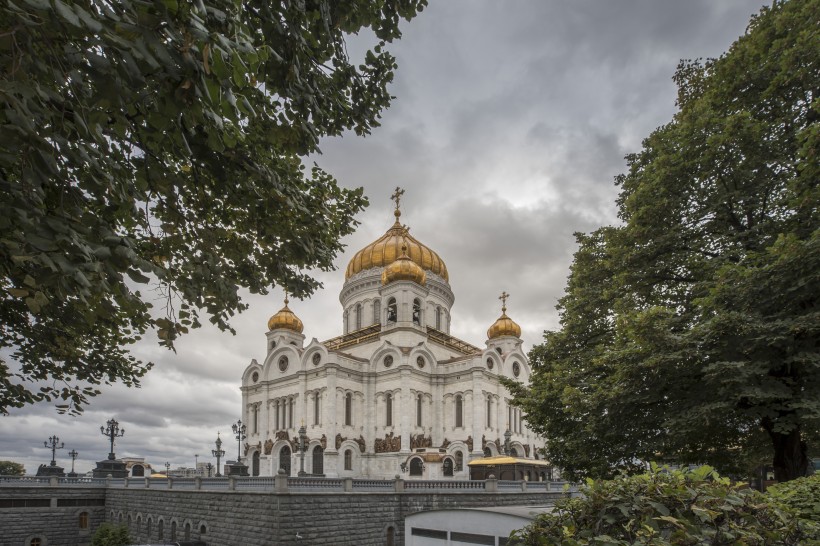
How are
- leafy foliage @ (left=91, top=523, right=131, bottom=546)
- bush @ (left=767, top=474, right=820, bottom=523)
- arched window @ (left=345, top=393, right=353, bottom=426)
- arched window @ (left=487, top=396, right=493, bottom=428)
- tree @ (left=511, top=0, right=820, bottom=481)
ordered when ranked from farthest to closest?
1. arched window @ (left=487, top=396, right=493, bottom=428)
2. arched window @ (left=345, top=393, right=353, bottom=426)
3. leafy foliage @ (left=91, top=523, right=131, bottom=546)
4. tree @ (left=511, top=0, right=820, bottom=481)
5. bush @ (left=767, top=474, right=820, bottom=523)

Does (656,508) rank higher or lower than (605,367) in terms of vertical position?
lower

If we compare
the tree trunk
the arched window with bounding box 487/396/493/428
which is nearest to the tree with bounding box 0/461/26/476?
the arched window with bounding box 487/396/493/428

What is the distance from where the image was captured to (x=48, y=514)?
28406 millimetres

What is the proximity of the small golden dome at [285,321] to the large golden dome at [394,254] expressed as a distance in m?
6.44

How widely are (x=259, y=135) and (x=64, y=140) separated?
387 centimetres

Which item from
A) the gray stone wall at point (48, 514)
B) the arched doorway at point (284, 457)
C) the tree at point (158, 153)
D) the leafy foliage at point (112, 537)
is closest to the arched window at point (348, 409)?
the arched doorway at point (284, 457)

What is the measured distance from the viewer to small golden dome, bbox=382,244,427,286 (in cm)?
4341

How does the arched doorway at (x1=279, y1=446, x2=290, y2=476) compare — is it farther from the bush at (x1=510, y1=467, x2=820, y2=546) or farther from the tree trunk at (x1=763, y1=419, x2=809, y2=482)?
the bush at (x1=510, y1=467, x2=820, y2=546)

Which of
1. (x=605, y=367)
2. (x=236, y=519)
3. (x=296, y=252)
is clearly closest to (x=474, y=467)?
(x=236, y=519)

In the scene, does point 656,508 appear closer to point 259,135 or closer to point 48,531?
point 259,135

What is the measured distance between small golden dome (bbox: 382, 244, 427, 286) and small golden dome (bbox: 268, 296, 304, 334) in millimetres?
9095

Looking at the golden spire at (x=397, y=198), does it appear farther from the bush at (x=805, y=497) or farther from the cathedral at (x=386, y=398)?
the bush at (x=805, y=497)

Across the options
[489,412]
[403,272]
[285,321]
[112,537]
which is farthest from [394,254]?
[112,537]

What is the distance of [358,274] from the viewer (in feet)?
159
